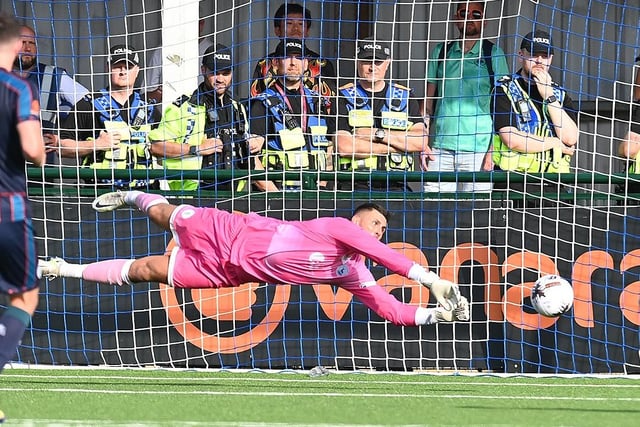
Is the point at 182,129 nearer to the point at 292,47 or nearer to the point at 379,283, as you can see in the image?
the point at 292,47

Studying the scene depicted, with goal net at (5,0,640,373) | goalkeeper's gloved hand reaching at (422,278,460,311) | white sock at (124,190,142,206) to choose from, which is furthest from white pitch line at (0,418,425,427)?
goal net at (5,0,640,373)

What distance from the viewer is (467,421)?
745 cm

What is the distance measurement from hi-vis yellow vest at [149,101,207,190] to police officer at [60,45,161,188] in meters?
0.11

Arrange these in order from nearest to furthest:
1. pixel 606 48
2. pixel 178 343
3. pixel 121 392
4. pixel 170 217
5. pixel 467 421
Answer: pixel 467 421 → pixel 121 392 → pixel 170 217 → pixel 178 343 → pixel 606 48

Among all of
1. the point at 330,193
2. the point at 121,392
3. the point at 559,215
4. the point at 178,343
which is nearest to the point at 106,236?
the point at 178,343

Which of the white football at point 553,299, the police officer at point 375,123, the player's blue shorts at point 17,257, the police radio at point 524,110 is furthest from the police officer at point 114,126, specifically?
the player's blue shorts at point 17,257

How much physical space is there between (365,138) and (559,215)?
1.86 metres

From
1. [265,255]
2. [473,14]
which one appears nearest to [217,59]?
[473,14]

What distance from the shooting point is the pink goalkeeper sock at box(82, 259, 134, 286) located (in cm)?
962

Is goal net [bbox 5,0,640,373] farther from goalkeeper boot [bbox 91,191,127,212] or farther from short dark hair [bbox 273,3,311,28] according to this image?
goalkeeper boot [bbox 91,191,127,212]

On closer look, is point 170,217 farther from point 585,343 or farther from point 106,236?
point 585,343

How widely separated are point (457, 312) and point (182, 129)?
3.97 m

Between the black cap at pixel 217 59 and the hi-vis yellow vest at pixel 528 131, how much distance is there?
2.48 meters

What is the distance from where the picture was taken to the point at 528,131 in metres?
11.6
